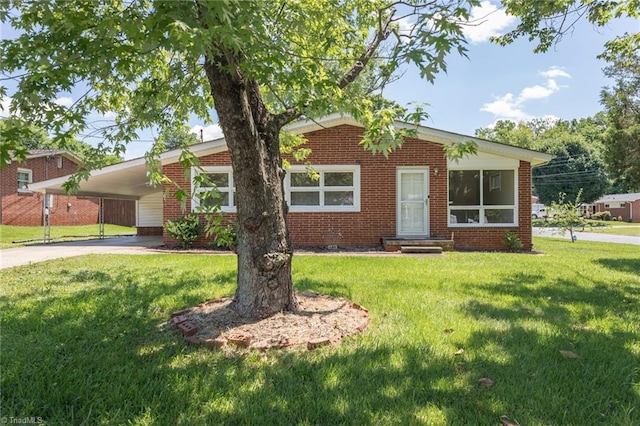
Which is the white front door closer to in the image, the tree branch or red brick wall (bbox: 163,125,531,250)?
red brick wall (bbox: 163,125,531,250)

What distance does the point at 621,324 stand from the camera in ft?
13.3

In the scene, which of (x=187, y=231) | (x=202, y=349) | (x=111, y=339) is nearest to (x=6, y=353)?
(x=111, y=339)

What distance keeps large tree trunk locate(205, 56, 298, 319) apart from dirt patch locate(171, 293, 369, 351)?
0.57ft

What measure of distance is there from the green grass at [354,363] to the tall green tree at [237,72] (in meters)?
1.17

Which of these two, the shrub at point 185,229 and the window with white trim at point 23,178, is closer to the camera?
the shrub at point 185,229

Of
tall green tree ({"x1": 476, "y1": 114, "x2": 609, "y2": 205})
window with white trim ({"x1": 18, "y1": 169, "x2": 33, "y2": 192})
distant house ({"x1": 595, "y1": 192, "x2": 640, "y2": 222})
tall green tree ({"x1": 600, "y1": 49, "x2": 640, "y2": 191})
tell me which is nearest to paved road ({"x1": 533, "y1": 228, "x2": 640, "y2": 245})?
tall green tree ({"x1": 600, "y1": 49, "x2": 640, "y2": 191})

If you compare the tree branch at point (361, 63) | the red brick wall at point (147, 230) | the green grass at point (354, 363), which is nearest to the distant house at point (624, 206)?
the red brick wall at point (147, 230)

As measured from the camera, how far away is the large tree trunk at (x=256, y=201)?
3564 millimetres

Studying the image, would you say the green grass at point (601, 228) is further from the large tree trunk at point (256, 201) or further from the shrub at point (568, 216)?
the large tree trunk at point (256, 201)

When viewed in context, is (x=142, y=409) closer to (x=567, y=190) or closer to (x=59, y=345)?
(x=59, y=345)

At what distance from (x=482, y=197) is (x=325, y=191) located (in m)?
5.04

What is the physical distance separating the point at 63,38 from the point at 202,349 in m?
2.78

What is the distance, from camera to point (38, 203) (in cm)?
2123

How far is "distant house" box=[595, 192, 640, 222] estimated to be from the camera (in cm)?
4606
